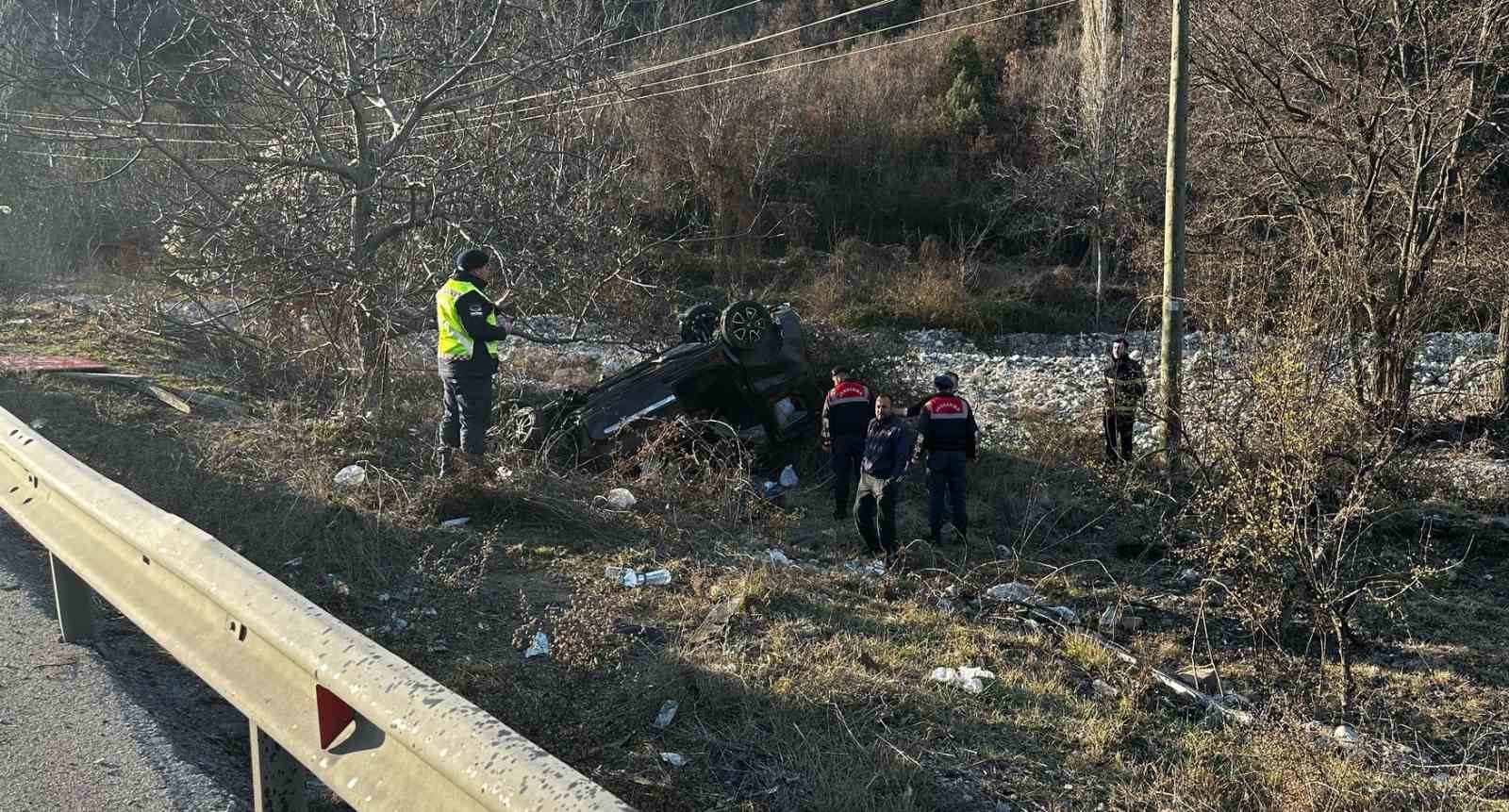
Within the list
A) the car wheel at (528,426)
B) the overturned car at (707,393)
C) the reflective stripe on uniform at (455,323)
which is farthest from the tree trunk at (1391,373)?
the reflective stripe on uniform at (455,323)

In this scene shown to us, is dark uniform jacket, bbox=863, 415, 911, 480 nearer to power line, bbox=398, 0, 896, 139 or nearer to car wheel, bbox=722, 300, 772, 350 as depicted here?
car wheel, bbox=722, 300, 772, 350

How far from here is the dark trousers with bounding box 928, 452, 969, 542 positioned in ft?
28.6

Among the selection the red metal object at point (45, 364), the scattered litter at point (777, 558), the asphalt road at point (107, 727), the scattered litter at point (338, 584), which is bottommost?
the scattered litter at point (777, 558)

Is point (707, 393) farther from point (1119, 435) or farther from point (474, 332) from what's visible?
point (1119, 435)

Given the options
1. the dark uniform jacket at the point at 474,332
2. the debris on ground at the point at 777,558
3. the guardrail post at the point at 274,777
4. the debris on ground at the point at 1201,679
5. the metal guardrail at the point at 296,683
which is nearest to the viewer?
the metal guardrail at the point at 296,683

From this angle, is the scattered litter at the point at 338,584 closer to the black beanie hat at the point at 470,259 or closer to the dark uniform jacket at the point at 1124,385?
the black beanie hat at the point at 470,259

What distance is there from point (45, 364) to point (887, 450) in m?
8.03

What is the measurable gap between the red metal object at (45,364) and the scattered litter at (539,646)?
7572 mm

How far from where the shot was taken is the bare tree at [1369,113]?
37.7ft

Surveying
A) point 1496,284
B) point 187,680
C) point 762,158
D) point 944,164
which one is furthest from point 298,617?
point 944,164

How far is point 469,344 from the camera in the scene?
7332 millimetres

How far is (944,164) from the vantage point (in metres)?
36.6

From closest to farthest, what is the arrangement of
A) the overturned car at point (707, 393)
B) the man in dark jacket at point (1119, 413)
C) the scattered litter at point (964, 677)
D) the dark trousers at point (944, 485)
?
1. the scattered litter at point (964, 677)
2. the dark trousers at point (944, 485)
3. the overturned car at point (707, 393)
4. the man in dark jacket at point (1119, 413)

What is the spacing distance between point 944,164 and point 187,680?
3482cm
